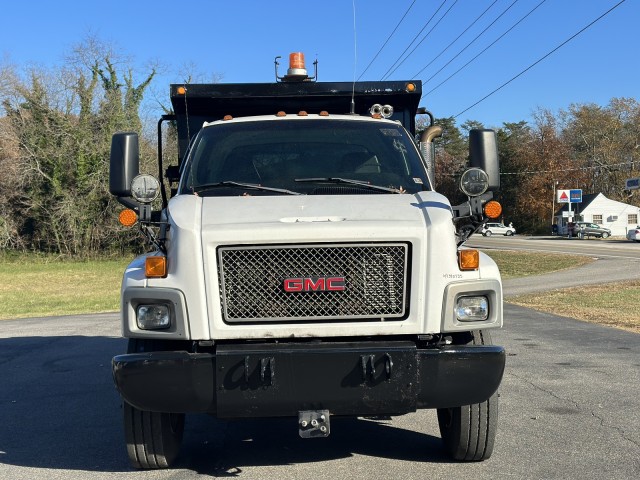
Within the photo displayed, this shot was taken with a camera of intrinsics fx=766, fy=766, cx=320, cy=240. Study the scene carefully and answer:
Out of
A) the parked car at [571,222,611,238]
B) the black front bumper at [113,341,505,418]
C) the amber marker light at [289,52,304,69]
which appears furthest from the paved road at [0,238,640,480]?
the parked car at [571,222,611,238]

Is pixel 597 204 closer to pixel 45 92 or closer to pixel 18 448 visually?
pixel 45 92

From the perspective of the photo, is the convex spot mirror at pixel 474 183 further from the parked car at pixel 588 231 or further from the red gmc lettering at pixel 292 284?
the parked car at pixel 588 231

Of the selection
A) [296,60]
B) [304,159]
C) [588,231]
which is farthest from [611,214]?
[304,159]

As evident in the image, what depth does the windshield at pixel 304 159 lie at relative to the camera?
17.7ft

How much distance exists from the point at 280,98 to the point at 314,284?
13.0ft

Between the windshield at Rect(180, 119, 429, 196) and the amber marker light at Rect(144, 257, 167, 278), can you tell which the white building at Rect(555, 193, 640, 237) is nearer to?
the windshield at Rect(180, 119, 429, 196)

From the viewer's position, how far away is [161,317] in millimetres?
4395

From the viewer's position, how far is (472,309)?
176 inches

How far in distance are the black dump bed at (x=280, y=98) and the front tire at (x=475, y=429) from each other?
12.6ft

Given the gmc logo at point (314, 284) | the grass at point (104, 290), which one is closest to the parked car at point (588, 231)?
the grass at point (104, 290)

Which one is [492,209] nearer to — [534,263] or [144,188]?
[144,188]

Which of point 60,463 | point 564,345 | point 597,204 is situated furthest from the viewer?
point 597,204

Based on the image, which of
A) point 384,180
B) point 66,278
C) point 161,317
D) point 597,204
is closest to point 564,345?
point 384,180

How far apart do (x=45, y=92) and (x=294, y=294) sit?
141 feet
